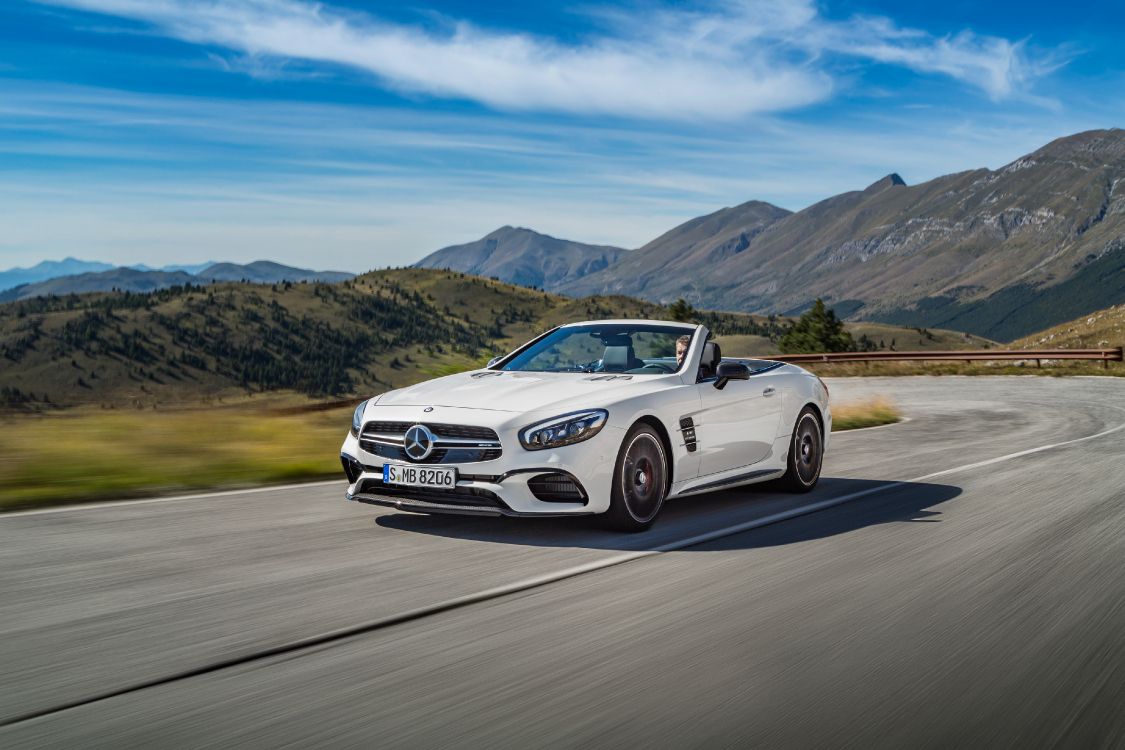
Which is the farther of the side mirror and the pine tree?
the pine tree

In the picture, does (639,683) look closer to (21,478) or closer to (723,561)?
(723,561)

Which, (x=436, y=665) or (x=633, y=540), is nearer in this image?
(x=436, y=665)

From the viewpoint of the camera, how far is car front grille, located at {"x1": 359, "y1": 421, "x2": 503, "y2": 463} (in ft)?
22.2

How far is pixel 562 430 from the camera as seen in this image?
6.83 metres

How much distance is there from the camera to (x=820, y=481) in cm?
1021

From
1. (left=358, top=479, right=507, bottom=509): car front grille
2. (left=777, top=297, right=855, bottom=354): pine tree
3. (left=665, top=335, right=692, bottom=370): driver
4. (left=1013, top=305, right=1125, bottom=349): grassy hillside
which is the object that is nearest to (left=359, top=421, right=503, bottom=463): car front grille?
(left=358, top=479, right=507, bottom=509): car front grille

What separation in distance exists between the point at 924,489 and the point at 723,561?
3.84 m

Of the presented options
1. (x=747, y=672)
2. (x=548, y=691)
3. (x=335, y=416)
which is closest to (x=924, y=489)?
(x=747, y=672)

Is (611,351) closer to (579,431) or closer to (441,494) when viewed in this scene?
(579,431)

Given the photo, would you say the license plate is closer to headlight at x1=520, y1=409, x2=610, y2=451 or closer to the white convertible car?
the white convertible car

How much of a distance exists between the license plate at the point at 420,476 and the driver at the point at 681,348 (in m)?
2.09

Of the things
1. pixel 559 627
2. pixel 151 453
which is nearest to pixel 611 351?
pixel 559 627

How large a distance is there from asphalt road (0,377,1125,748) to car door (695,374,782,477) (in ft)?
1.33

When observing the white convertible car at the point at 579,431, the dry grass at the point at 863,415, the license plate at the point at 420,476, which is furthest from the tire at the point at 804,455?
the dry grass at the point at 863,415
